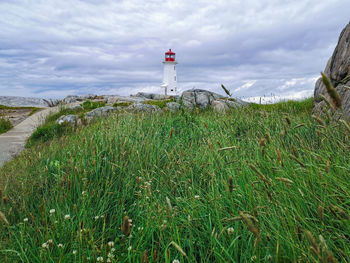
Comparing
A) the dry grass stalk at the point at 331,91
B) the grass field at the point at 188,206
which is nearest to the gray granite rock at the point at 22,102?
the grass field at the point at 188,206

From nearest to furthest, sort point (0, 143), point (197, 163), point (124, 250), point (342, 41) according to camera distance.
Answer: point (124, 250) → point (197, 163) → point (342, 41) → point (0, 143)

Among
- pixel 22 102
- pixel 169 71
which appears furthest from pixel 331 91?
pixel 169 71

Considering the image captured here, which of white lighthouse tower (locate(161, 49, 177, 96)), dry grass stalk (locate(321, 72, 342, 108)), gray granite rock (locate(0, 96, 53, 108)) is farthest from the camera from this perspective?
white lighthouse tower (locate(161, 49, 177, 96))

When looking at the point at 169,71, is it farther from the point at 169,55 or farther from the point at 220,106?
the point at 220,106

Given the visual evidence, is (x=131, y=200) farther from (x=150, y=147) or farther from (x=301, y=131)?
(x=301, y=131)

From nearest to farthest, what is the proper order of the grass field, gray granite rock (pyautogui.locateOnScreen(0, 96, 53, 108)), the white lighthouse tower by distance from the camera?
the grass field → gray granite rock (pyautogui.locateOnScreen(0, 96, 53, 108)) → the white lighthouse tower

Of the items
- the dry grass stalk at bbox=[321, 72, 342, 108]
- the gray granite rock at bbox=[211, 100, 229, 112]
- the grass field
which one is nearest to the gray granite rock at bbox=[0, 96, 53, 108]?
the gray granite rock at bbox=[211, 100, 229, 112]

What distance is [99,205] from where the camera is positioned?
11.0 ft

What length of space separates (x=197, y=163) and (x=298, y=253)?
239 centimetres

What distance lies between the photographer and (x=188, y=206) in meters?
3.08

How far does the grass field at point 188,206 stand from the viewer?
2213 mm

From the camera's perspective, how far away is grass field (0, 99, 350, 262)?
221cm

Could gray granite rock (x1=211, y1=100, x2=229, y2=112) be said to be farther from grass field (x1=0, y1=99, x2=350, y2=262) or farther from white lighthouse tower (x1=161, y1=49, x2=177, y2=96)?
white lighthouse tower (x1=161, y1=49, x2=177, y2=96)

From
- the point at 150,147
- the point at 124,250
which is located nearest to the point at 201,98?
the point at 150,147
